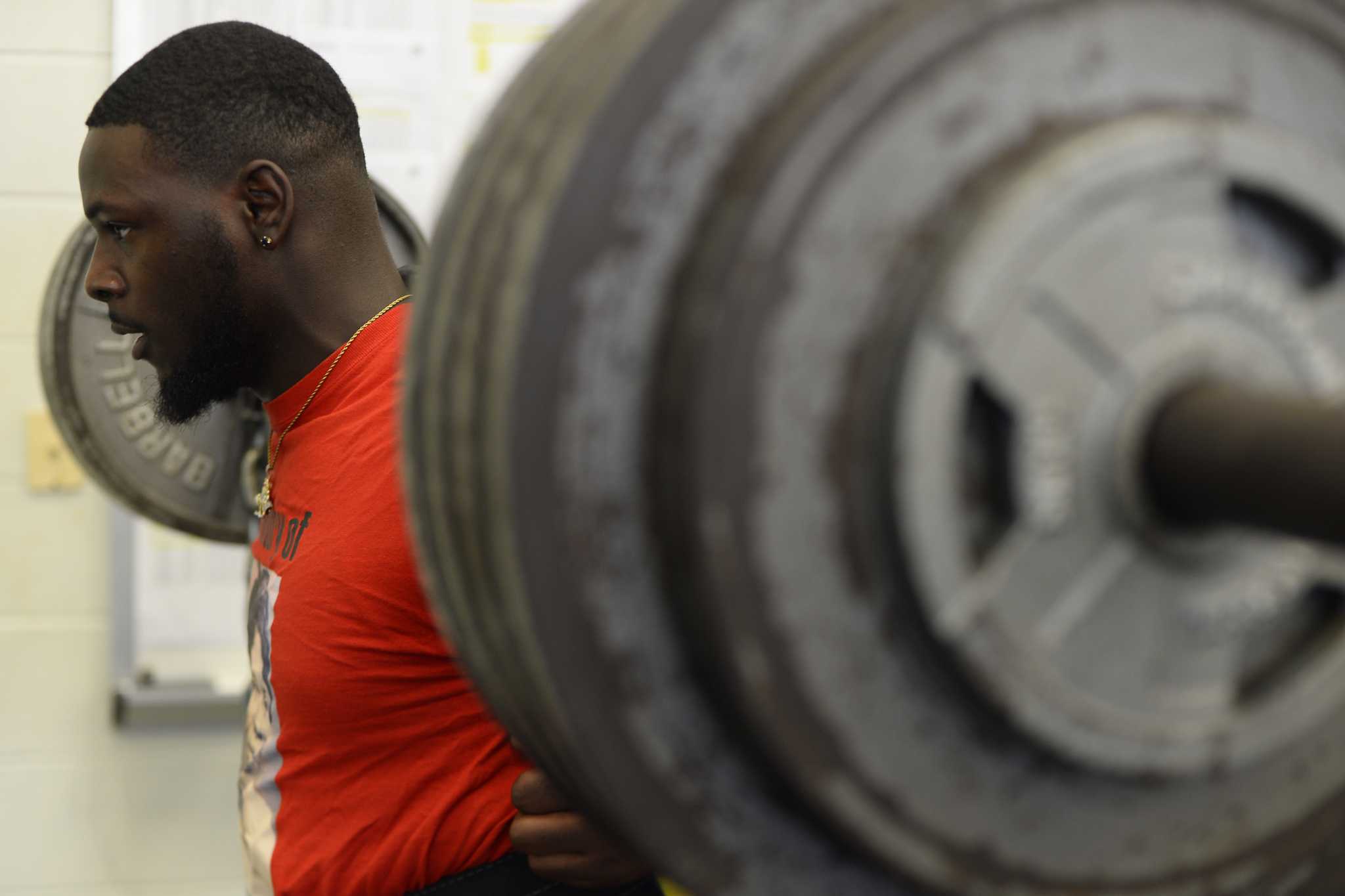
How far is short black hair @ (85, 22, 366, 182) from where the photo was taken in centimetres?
92

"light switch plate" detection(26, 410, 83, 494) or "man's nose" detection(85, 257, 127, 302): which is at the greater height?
"man's nose" detection(85, 257, 127, 302)

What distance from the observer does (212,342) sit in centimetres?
96

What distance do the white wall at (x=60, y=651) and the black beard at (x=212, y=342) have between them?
112cm

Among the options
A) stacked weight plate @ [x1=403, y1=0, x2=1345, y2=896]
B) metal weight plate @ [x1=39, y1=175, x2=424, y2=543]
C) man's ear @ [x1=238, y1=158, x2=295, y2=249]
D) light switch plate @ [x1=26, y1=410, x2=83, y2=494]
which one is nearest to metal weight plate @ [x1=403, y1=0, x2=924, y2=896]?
stacked weight plate @ [x1=403, y1=0, x2=1345, y2=896]

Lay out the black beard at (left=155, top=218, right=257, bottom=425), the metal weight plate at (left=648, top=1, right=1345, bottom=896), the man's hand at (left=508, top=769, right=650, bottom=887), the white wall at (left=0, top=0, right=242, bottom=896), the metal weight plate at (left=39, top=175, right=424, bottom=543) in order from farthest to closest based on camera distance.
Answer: the white wall at (left=0, top=0, right=242, bottom=896) → the metal weight plate at (left=39, top=175, right=424, bottom=543) → the black beard at (left=155, top=218, right=257, bottom=425) → the man's hand at (left=508, top=769, right=650, bottom=887) → the metal weight plate at (left=648, top=1, right=1345, bottom=896)

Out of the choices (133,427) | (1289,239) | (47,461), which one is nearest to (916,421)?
(1289,239)

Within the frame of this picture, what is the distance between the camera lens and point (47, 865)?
205 centimetres

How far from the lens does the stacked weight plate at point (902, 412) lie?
1.17 ft

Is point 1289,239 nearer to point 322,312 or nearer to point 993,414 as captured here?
point 993,414

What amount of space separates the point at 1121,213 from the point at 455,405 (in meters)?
0.20

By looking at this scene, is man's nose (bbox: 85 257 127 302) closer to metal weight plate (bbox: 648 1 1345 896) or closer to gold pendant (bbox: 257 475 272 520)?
gold pendant (bbox: 257 475 272 520)

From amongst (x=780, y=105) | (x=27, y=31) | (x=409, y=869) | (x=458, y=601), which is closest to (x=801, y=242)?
(x=780, y=105)

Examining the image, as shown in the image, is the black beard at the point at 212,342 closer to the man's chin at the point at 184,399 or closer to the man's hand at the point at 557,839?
the man's chin at the point at 184,399

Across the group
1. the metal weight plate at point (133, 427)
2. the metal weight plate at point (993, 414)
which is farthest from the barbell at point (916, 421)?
the metal weight plate at point (133, 427)
